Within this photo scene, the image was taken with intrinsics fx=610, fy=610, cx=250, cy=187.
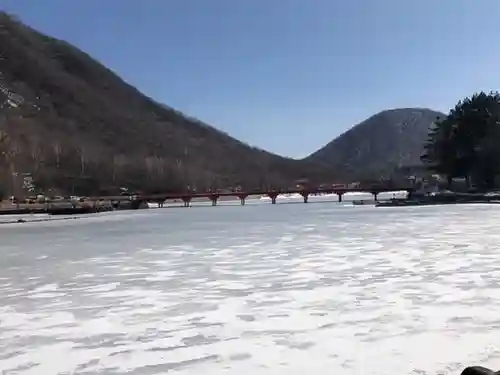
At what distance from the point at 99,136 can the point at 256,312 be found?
12621 cm

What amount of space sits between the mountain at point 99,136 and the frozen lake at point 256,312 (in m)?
73.5

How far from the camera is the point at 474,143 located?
6191cm

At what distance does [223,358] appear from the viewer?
5836 mm

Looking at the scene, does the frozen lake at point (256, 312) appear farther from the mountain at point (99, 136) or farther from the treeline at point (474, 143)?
the mountain at point (99, 136)

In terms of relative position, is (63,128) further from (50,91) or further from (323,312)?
(323,312)

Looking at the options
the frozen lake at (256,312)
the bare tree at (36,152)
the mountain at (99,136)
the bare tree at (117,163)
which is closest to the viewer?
the frozen lake at (256,312)

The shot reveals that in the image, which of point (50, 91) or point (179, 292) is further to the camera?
point (50, 91)

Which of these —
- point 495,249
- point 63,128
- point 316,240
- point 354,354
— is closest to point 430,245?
point 495,249

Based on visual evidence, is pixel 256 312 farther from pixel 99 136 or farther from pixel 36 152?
pixel 99 136

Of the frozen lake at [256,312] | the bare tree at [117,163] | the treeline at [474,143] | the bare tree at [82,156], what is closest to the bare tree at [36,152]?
the bare tree at [82,156]

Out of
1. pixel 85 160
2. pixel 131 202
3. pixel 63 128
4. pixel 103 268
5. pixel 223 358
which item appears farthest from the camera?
pixel 63 128

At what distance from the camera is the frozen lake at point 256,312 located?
572cm

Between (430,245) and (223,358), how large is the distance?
36.8 feet

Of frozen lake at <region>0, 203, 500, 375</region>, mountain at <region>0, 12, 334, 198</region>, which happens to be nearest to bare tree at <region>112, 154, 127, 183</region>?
mountain at <region>0, 12, 334, 198</region>
